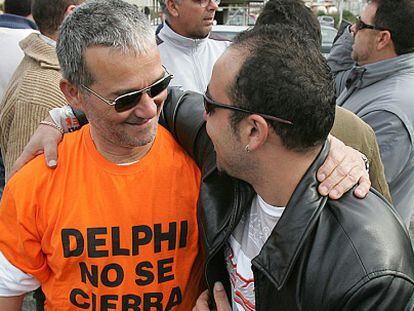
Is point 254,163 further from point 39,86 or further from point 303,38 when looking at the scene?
point 39,86

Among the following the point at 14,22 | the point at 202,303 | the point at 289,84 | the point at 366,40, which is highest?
the point at 289,84

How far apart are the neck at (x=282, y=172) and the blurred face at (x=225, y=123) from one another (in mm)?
84

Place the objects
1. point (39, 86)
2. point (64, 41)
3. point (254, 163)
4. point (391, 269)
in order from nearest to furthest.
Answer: point (391, 269) < point (254, 163) < point (64, 41) < point (39, 86)

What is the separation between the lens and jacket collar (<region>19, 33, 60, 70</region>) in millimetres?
2508

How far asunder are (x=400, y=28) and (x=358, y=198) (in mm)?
1864

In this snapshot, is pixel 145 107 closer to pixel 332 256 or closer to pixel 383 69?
pixel 332 256

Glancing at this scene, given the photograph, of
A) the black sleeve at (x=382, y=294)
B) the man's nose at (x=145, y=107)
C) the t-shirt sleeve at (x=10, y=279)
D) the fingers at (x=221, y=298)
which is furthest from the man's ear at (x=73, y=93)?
the black sleeve at (x=382, y=294)

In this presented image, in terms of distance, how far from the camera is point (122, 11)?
1655 mm

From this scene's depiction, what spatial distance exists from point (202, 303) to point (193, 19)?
2.12 meters

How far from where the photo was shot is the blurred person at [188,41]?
10.9 ft

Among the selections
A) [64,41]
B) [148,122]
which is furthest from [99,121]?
[64,41]

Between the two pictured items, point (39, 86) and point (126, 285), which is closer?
point (126, 285)

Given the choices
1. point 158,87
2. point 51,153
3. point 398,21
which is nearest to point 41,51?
point 51,153

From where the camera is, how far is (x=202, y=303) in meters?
1.76
